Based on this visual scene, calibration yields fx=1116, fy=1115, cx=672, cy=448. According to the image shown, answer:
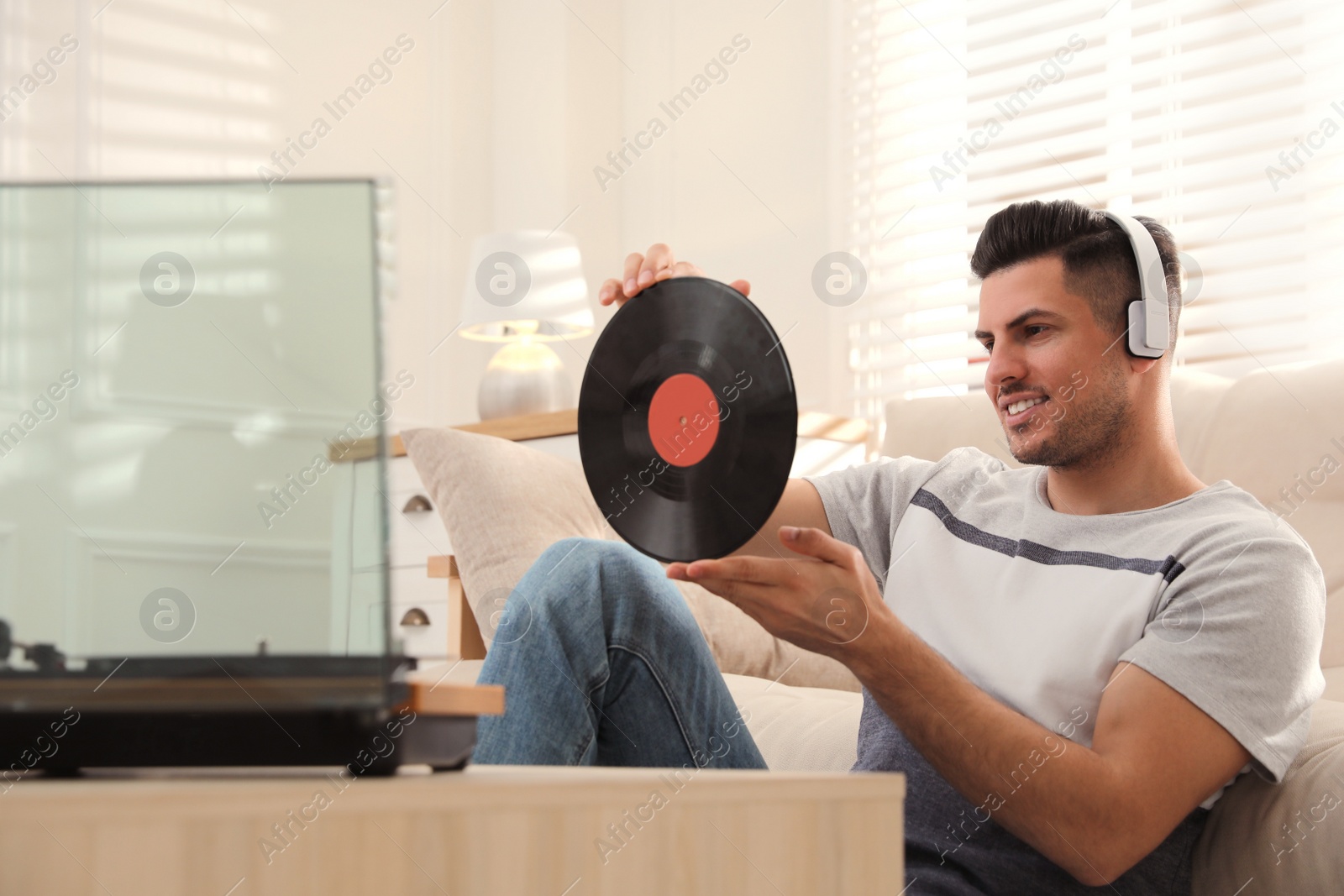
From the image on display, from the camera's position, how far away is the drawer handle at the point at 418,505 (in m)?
2.43

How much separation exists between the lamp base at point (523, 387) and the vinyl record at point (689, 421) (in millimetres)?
1641

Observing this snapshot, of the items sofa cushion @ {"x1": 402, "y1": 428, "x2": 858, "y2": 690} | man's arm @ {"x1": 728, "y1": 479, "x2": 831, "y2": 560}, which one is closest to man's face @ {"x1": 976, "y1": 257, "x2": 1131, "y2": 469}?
man's arm @ {"x1": 728, "y1": 479, "x2": 831, "y2": 560}

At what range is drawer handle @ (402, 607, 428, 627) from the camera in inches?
94.7

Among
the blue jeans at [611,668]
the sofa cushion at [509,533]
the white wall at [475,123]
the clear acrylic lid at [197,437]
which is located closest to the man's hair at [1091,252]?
the blue jeans at [611,668]

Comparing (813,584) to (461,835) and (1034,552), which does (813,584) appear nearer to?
(1034,552)

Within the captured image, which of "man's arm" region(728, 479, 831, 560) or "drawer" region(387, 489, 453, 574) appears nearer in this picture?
"man's arm" region(728, 479, 831, 560)

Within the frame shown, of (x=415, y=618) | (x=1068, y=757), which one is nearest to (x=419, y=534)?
(x=415, y=618)

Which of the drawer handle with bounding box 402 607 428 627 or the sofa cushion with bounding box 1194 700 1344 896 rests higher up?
the sofa cushion with bounding box 1194 700 1344 896

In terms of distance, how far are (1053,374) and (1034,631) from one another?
0.28m

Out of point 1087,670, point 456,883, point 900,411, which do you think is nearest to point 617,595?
point 1087,670

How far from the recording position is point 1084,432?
1079 mm

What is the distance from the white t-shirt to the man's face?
61 mm

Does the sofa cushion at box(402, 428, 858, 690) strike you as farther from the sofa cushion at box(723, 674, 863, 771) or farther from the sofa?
the sofa cushion at box(723, 674, 863, 771)

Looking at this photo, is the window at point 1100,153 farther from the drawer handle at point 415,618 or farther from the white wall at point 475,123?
the drawer handle at point 415,618
